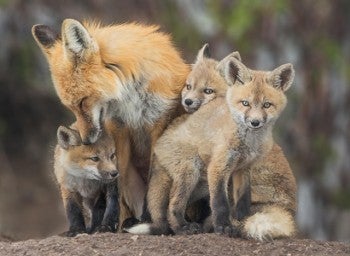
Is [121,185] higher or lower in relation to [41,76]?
lower

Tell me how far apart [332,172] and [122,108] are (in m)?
10.8

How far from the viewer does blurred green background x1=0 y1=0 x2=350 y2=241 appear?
18.6 m

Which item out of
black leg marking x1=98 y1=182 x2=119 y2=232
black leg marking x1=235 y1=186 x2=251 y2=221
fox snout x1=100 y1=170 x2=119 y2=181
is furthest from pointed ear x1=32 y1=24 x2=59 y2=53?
black leg marking x1=235 y1=186 x2=251 y2=221

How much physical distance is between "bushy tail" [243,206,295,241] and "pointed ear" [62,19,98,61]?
2059 millimetres

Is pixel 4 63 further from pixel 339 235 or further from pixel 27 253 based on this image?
pixel 27 253

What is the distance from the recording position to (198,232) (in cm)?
980

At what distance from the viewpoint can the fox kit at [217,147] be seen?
9.43 metres

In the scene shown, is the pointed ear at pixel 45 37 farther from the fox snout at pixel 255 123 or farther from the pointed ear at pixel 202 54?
the fox snout at pixel 255 123

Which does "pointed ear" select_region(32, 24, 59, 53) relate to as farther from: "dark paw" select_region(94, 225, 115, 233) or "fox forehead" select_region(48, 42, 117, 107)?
"dark paw" select_region(94, 225, 115, 233)

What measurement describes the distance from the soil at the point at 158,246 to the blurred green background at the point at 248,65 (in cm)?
845

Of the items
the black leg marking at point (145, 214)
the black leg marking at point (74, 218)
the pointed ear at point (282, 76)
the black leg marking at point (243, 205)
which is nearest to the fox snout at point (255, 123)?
the pointed ear at point (282, 76)

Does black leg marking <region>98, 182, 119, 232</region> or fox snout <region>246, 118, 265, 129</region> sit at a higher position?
fox snout <region>246, 118, 265, 129</region>

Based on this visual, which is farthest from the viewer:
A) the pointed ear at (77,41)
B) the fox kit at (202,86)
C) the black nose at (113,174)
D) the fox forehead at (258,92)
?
the fox kit at (202,86)

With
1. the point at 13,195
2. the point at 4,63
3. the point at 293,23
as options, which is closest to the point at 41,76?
the point at 4,63
